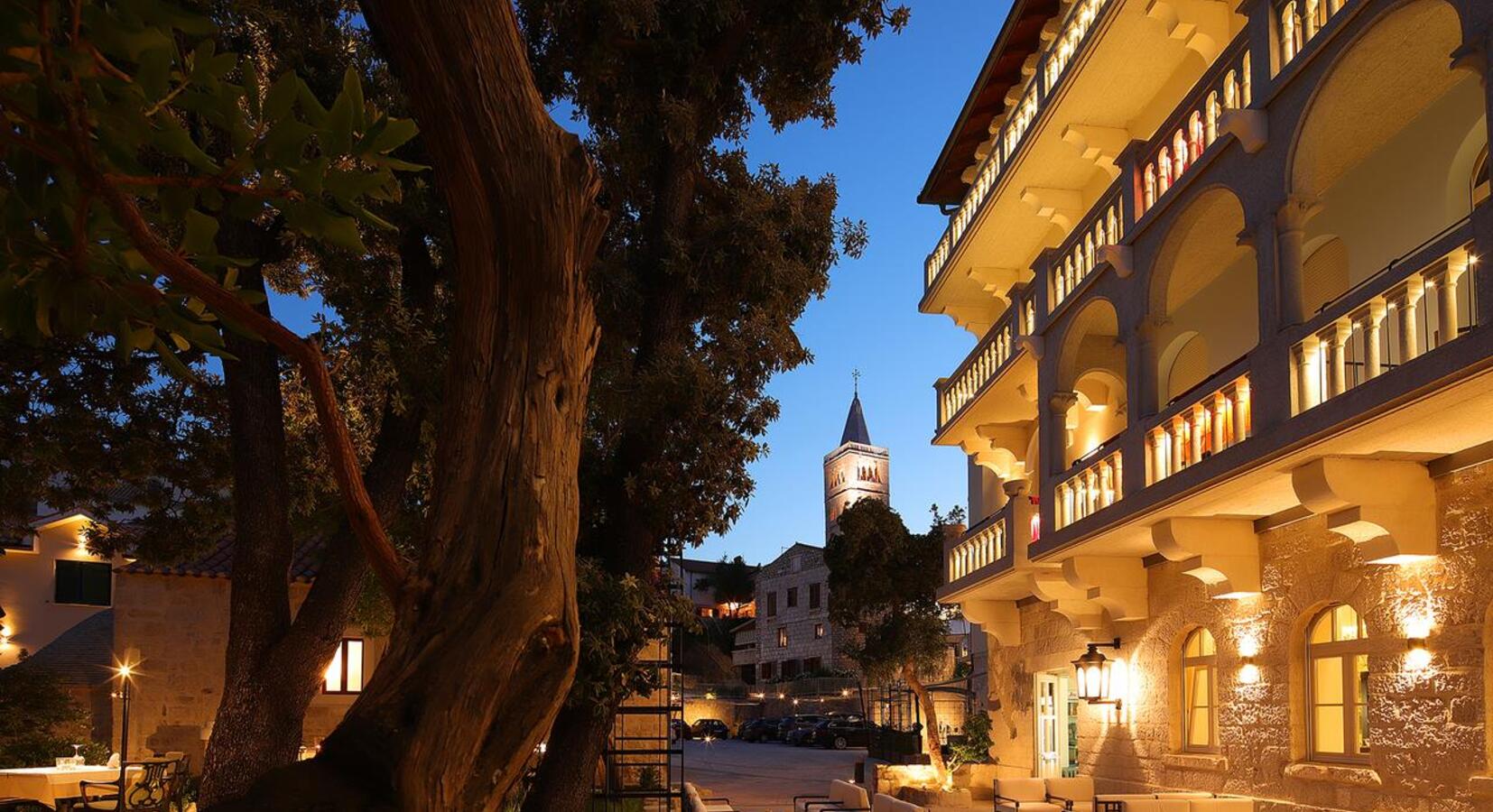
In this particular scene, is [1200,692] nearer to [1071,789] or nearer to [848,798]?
[1071,789]

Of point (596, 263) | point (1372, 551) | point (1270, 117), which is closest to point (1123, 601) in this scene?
point (1372, 551)

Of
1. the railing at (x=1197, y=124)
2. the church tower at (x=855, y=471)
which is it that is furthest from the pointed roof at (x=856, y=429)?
the railing at (x=1197, y=124)

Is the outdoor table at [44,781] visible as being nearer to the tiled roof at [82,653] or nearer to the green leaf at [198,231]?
the tiled roof at [82,653]

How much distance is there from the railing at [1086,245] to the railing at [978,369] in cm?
172

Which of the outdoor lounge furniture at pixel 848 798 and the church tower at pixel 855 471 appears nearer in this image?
the outdoor lounge furniture at pixel 848 798

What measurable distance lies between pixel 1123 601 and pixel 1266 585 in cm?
280

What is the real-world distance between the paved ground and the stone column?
47.8 feet

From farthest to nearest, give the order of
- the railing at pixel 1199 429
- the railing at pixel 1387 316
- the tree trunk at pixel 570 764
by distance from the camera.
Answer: the tree trunk at pixel 570 764 < the railing at pixel 1199 429 < the railing at pixel 1387 316

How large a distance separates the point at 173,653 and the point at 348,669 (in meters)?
3.45

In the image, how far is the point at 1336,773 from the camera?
1023 centimetres

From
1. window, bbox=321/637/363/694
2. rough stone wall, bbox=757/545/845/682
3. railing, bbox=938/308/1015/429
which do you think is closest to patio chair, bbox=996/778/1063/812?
railing, bbox=938/308/1015/429

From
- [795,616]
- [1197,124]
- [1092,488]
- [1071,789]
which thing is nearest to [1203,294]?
[1092,488]

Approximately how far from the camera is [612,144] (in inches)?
469

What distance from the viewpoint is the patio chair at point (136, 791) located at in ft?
51.1
